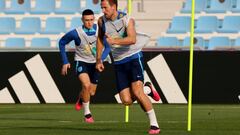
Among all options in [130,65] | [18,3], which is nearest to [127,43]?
[130,65]

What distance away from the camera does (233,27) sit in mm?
30406

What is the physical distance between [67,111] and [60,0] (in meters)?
12.4

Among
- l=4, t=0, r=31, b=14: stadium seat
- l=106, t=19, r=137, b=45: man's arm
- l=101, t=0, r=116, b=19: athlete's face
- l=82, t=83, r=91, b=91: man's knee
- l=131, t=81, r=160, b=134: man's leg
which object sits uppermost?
l=101, t=0, r=116, b=19: athlete's face

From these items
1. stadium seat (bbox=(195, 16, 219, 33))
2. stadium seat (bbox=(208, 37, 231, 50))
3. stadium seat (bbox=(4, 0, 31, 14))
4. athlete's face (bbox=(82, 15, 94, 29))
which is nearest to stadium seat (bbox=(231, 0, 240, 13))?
stadium seat (bbox=(195, 16, 219, 33))

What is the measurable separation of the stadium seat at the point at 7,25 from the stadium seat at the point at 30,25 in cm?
32

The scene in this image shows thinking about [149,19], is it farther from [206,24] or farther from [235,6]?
[235,6]

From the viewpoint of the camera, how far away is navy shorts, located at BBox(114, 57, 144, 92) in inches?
553

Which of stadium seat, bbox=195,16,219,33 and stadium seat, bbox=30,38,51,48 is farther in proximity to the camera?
stadium seat, bbox=30,38,51,48

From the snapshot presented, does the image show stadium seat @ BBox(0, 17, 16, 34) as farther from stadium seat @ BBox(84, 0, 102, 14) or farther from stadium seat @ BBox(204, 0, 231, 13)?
stadium seat @ BBox(204, 0, 231, 13)

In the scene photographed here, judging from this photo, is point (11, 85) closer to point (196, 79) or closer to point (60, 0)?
point (196, 79)

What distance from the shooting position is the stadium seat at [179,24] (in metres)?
30.7

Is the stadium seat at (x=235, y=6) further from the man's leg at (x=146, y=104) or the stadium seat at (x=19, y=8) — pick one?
the man's leg at (x=146, y=104)

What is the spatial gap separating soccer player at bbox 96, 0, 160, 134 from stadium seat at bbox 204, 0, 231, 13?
17467 mm

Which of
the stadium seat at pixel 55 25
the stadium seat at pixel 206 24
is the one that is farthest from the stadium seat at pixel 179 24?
the stadium seat at pixel 55 25
